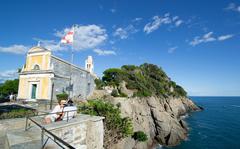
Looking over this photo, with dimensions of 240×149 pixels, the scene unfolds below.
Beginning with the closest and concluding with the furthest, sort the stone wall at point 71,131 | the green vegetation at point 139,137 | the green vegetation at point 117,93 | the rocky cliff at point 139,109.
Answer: the stone wall at point 71,131
the green vegetation at point 139,137
the rocky cliff at point 139,109
the green vegetation at point 117,93

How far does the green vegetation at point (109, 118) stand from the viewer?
15086 mm

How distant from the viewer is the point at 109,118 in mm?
16109

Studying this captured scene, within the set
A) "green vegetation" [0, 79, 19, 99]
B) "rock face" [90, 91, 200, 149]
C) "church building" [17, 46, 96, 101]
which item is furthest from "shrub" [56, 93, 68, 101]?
"green vegetation" [0, 79, 19, 99]

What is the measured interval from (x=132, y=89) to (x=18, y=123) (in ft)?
92.7

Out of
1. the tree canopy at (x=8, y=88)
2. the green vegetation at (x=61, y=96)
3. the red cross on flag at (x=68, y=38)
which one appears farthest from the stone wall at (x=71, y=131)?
the tree canopy at (x=8, y=88)

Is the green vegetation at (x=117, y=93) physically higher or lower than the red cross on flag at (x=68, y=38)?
lower

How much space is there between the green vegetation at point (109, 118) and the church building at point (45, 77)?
6886 mm

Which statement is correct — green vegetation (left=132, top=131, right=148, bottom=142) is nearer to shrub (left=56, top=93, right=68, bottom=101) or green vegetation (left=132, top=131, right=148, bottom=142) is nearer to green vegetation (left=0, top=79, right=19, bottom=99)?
shrub (left=56, top=93, right=68, bottom=101)

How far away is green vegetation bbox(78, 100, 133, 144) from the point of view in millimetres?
15086

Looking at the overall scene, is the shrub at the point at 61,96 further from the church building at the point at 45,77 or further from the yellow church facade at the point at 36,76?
the yellow church facade at the point at 36,76

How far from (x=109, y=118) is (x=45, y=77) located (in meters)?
10.8

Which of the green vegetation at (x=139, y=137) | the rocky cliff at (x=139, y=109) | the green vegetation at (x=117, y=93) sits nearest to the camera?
the green vegetation at (x=139, y=137)

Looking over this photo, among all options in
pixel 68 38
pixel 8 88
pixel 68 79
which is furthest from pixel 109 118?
pixel 8 88

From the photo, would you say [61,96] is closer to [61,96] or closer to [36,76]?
[61,96]
